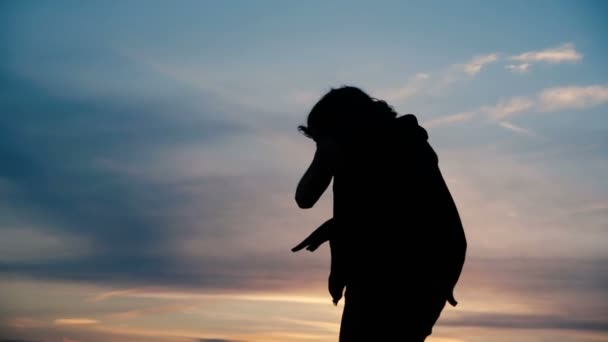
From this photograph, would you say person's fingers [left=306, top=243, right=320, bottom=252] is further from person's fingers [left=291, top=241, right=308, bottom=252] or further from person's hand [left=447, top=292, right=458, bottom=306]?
person's hand [left=447, top=292, right=458, bottom=306]

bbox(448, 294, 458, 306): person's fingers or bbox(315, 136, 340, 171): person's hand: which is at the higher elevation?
bbox(315, 136, 340, 171): person's hand

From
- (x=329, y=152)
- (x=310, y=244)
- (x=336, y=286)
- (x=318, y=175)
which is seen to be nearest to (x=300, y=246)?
(x=310, y=244)

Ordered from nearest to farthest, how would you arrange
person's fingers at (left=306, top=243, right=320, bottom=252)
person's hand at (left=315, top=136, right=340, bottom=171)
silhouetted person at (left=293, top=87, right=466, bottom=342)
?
silhouetted person at (left=293, top=87, right=466, bottom=342)
person's hand at (left=315, top=136, right=340, bottom=171)
person's fingers at (left=306, top=243, right=320, bottom=252)

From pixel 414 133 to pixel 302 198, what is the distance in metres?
0.68

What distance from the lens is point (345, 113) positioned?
3.59 metres

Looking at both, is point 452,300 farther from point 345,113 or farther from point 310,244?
point 345,113

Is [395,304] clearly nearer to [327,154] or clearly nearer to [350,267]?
[350,267]

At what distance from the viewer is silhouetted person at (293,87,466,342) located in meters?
3.30

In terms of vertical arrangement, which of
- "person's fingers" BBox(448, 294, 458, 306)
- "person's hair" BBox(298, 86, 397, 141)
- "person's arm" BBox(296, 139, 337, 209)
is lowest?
"person's fingers" BBox(448, 294, 458, 306)

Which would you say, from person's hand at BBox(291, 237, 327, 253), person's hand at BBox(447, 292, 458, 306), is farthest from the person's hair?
person's hand at BBox(447, 292, 458, 306)

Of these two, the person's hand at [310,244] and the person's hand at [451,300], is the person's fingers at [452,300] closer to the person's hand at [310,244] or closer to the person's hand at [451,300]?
the person's hand at [451,300]

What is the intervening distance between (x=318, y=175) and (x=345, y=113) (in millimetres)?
368

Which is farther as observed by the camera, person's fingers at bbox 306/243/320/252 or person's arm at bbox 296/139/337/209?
person's fingers at bbox 306/243/320/252

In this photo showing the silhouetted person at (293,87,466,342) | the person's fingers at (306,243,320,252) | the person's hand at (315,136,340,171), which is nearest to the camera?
the silhouetted person at (293,87,466,342)
